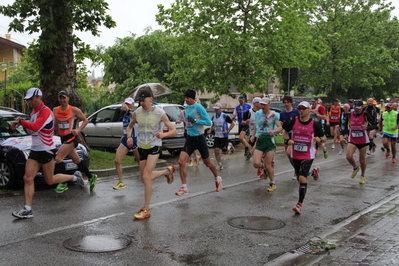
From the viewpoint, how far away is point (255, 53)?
19062 mm

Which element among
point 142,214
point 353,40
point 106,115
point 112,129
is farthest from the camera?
point 353,40

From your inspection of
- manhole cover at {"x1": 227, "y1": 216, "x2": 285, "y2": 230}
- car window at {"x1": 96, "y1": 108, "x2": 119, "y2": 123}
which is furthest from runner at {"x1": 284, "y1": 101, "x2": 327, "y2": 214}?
car window at {"x1": 96, "y1": 108, "x2": 119, "y2": 123}

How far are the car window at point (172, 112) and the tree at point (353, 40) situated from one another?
15.0 m

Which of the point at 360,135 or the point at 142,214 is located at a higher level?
the point at 360,135

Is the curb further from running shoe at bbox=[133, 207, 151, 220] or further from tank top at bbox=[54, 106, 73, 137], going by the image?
running shoe at bbox=[133, 207, 151, 220]

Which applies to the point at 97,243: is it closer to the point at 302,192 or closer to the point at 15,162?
the point at 302,192

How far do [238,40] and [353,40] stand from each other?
36.5 feet

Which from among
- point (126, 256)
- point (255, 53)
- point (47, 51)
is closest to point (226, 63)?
point (255, 53)

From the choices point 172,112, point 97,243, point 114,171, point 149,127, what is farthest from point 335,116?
point 97,243

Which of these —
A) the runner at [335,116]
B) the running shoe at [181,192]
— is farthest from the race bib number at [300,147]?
the runner at [335,116]

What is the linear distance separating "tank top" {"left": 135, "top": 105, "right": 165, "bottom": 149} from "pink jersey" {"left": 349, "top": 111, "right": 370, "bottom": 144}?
519 cm

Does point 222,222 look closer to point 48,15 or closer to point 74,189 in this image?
point 74,189

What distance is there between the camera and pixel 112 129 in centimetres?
1446

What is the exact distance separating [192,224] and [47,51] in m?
7.72
